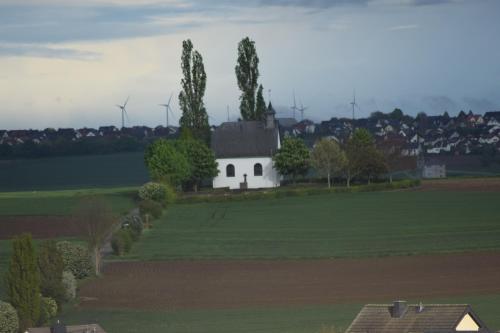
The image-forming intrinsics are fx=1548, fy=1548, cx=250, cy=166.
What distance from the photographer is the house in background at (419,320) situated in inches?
1817

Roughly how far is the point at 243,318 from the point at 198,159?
6171cm

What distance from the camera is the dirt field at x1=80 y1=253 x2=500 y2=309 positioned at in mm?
63750

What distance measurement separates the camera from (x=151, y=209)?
333ft

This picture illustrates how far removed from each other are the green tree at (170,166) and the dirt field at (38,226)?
14.1 m

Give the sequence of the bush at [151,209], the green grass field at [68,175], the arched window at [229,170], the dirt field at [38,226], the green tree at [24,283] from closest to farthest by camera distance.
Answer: the green tree at [24,283], the dirt field at [38,226], the bush at [151,209], the arched window at [229,170], the green grass field at [68,175]

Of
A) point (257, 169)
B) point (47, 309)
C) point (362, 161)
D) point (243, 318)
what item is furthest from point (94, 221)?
point (257, 169)

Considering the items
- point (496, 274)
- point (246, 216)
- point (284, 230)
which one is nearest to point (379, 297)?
point (496, 274)

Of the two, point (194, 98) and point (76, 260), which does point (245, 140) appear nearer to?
point (194, 98)

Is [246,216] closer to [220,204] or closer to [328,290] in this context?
[220,204]

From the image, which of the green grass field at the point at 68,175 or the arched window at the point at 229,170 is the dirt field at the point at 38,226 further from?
the green grass field at the point at 68,175

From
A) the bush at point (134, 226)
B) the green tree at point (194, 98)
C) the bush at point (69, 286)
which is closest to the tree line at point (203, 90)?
the green tree at point (194, 98)

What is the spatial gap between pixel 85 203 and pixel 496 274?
971 inches

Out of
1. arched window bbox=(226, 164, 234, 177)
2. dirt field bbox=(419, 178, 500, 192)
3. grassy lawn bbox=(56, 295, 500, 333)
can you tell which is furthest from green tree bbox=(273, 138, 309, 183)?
grassy lawn bbox=(56, 295, 500, 333)

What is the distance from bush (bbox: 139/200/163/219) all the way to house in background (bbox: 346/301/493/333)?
53192 millimetres
